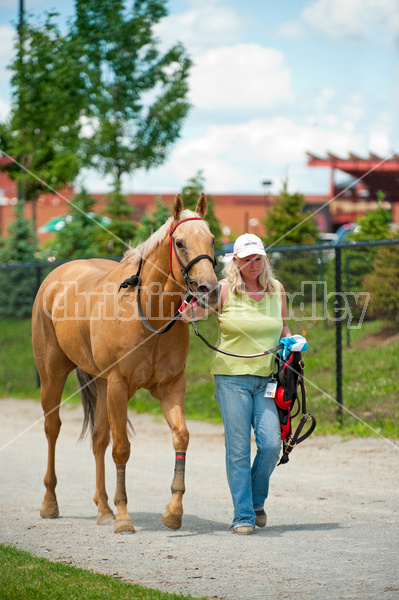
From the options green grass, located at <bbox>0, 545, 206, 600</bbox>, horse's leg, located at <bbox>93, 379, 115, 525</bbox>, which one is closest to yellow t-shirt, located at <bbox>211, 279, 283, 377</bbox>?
horse's leg, located at <bbox>93, 379, 115, 525</bbox>

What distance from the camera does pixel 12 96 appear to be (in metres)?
18.0

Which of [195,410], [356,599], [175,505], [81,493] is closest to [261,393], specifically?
[175,505]

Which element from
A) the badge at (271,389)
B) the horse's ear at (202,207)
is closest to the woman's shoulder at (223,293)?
the horse's ear at (202,207)

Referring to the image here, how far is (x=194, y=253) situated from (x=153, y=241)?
25.7 inches

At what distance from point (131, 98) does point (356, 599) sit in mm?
25270

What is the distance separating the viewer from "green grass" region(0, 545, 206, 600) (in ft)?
11.9

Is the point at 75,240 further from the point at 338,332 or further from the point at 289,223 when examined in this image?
the point at 338,332

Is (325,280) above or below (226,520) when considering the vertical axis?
above

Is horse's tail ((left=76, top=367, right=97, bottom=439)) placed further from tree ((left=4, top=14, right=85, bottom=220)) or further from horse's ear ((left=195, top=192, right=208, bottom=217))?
tree ((left=4, top=14, right=85, bottom=220))

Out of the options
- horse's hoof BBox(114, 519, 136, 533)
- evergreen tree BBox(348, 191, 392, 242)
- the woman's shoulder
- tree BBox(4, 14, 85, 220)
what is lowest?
horse's hoof BBox(114, 519, 136, 533)

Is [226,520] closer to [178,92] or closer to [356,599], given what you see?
[356,599]

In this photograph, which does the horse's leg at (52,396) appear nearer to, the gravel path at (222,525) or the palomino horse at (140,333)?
the palomino horse at (140,333)

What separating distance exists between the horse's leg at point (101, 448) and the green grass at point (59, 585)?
4.69 ft

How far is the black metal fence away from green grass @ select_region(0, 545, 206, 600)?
5204 millimetres
